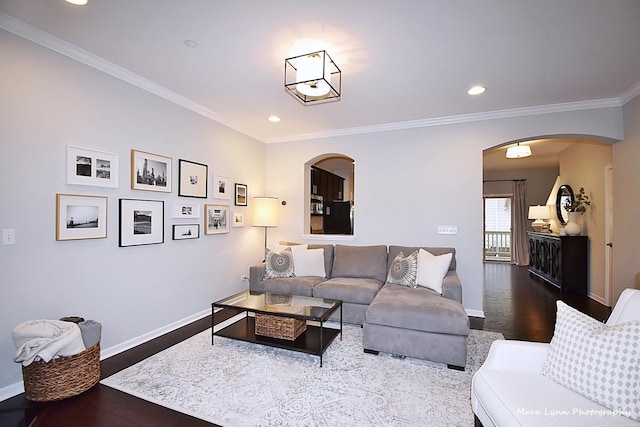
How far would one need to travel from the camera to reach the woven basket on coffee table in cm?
197

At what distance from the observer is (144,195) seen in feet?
9.98

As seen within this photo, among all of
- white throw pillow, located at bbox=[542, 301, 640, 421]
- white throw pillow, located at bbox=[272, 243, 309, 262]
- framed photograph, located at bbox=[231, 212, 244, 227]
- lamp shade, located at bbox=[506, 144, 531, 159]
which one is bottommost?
white throw pillow, located at bbox=[542, 301, 640, 421]

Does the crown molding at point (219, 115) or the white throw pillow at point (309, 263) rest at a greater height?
the crown molding at point (219, 115)

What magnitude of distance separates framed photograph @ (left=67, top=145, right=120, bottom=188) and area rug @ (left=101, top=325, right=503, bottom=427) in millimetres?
1643

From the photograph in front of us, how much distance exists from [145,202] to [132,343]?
1.41 meters

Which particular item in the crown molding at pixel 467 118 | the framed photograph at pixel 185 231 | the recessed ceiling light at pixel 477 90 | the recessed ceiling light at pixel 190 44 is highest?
the recessed ceiling light at pixel 190 44

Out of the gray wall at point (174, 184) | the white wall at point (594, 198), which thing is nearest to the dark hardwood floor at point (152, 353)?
the gray wall at point (174, 184)

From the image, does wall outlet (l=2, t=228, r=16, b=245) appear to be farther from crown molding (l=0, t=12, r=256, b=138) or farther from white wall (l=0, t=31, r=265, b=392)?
crown molding (l=0, t=12, r=256, b=138)

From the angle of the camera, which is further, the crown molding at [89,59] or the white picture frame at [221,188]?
the white picture frame at [221,188]

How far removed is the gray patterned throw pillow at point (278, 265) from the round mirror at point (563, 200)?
213 inches

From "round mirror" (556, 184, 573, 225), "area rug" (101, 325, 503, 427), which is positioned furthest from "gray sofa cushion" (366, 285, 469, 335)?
"round mirror" (556, 184, 573, 225)

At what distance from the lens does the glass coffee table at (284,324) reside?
2.61 meters

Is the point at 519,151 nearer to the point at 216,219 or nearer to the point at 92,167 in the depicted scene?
the point at 216,219

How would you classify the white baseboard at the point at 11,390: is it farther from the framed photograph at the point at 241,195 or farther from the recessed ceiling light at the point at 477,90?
the recessed ceiling light at the point at 477,90
